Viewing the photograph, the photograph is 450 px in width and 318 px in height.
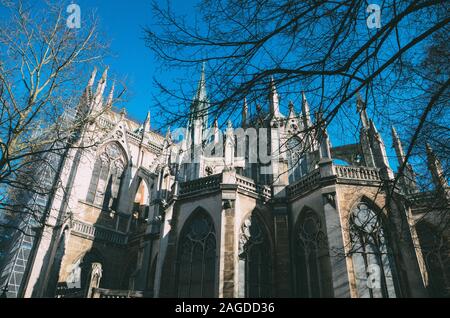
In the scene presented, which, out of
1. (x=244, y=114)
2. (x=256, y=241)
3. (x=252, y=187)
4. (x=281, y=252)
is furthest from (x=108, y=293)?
(x=244, y=114)

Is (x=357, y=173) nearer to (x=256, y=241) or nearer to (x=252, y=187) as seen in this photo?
(x=252, y=187)

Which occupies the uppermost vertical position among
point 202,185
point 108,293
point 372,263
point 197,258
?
point 202,185

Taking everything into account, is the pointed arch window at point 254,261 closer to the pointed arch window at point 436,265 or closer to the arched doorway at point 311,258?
the arched doorway at point 311,258

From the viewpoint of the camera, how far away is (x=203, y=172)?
19.3 m

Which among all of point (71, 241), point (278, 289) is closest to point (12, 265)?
point (71, 241)

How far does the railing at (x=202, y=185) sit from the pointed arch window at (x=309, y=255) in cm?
373

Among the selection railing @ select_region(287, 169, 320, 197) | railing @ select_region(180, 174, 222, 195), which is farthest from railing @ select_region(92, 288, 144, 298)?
railing @ select_region(287, 169, 320, 197)

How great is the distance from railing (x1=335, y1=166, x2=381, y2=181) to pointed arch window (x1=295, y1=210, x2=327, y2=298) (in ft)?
6.26

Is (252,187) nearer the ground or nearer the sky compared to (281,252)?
nearer the sky

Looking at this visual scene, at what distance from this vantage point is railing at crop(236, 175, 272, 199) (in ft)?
45.8

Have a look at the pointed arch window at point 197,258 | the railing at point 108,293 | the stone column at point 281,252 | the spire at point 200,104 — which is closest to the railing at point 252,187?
the stone column at point 281,252

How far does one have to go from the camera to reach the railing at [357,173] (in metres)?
Answer: 12.8

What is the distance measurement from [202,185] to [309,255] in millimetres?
5175

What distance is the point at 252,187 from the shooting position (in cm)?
1421
